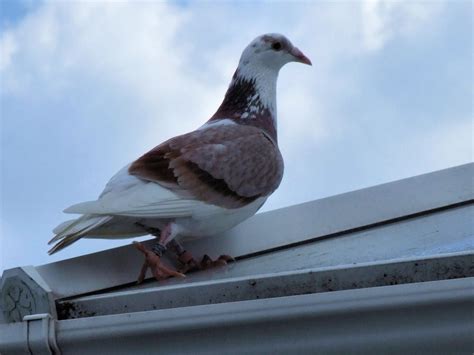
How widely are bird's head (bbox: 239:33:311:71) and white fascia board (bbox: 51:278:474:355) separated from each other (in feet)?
8.03

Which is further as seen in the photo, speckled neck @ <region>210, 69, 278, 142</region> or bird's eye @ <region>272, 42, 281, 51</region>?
bird's eye @ <region>272, 42, 281, 51</region>

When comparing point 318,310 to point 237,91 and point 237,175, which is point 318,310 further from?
point 237,91

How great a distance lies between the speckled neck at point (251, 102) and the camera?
475 cm

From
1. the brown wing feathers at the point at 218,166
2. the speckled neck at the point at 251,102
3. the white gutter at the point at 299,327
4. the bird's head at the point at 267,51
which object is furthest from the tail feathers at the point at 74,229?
the bird's head at the point at 267,51

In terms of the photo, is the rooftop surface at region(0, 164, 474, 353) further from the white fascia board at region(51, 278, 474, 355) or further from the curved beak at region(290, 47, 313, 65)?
the curved beak at region(290, 47, 313, 65)

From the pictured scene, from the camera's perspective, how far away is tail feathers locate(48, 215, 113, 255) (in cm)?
366

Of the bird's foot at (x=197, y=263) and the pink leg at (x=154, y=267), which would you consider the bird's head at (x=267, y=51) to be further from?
the pink leg at (x=154, y=267)

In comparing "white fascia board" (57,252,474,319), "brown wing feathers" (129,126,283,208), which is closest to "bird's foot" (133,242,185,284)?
"brown wing feathers" (129,126,283,208)

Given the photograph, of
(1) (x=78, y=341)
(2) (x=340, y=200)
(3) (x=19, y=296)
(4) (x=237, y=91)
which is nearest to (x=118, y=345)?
(1) (x=78, y=341)

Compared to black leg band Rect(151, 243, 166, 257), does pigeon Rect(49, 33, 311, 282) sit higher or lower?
higher

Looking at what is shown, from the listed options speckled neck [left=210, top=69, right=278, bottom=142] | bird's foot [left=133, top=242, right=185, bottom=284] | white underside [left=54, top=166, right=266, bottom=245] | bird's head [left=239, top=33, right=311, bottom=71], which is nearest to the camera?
bird's foot [left=133, top=242, right=185, bottom=284]

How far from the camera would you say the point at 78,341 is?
278cm

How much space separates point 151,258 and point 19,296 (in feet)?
2.37

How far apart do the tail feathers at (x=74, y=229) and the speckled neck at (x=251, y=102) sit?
1256 mm
